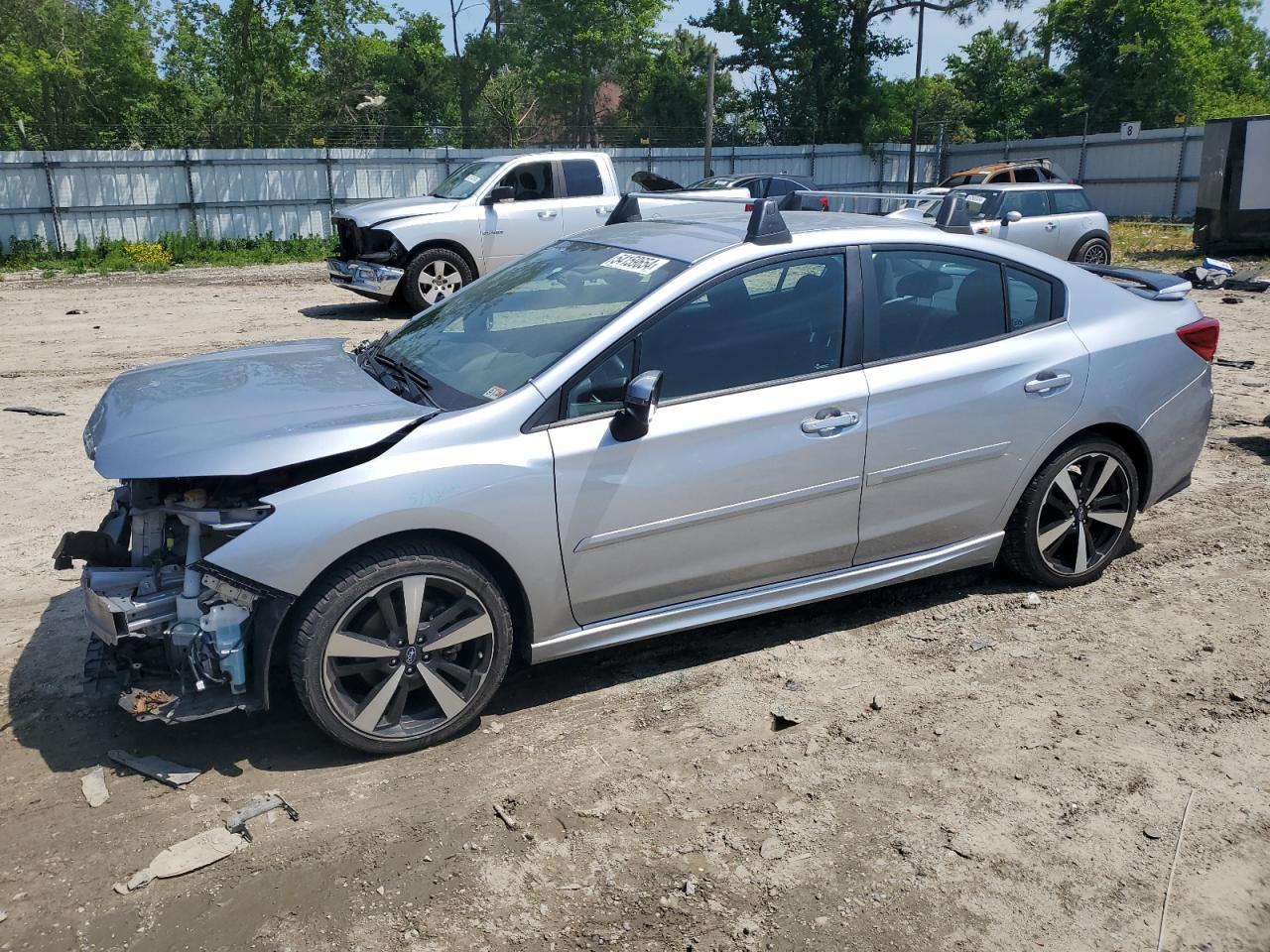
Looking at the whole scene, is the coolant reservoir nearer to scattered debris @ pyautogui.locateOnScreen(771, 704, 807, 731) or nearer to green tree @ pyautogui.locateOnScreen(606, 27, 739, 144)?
scattered debris @ pyautogui.locateOnScreen(771, 704, 807, 731)

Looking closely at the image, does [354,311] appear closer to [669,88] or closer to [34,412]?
[34,412]

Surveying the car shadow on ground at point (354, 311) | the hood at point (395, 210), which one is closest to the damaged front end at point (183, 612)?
the hood at point (395, 210)

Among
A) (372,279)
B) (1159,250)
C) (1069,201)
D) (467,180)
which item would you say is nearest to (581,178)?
(467,180)

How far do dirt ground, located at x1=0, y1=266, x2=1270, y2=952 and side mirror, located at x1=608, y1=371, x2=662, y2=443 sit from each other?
3.50 feet

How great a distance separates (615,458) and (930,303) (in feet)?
5.44

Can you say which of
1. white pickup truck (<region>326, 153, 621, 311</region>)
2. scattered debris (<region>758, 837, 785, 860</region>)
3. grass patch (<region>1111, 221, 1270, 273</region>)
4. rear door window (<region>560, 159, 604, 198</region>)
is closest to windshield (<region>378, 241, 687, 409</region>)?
scattered debris (<region>758, 837, 785, 860</region>)

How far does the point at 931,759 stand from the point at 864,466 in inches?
45.6

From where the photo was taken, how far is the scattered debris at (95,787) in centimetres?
344

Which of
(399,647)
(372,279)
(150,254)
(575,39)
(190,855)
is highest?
(575,39)

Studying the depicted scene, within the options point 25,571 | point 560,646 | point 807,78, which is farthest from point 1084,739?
point 807,78

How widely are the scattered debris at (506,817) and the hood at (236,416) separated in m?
1.24

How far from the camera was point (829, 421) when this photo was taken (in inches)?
162

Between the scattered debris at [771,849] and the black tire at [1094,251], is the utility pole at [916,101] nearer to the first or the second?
the black tire at [1094,251]

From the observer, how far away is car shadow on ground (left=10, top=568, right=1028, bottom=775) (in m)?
3.71
